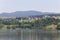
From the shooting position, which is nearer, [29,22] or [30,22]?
[29,22]

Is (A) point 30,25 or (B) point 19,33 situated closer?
(A) point 30,25

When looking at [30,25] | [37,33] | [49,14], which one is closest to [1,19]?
[30,25]

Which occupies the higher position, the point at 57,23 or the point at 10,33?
the point at 57,23

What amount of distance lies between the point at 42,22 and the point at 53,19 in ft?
1.84

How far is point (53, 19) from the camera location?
12.9 meters

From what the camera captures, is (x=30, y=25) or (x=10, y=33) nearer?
(x=30, y=25)

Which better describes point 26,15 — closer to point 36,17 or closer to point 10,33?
point 36,17

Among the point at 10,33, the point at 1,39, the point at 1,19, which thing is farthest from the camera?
the point at 10,33

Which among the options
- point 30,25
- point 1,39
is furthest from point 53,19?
point 1,39

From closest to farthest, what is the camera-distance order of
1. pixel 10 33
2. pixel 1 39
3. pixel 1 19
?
pixel 1 39 → pixel 1 19 → pixel 10 33

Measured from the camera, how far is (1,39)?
→ 38.1 feet

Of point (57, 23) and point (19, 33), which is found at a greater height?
point (57, 23)

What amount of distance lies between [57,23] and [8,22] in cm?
248

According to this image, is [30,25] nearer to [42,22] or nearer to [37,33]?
[42,22]
